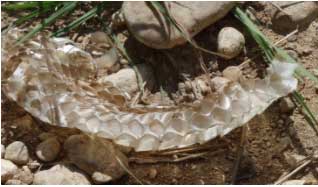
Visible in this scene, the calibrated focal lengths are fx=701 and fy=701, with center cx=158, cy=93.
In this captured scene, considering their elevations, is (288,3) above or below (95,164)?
above

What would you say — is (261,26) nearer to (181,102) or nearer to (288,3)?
(288,3)

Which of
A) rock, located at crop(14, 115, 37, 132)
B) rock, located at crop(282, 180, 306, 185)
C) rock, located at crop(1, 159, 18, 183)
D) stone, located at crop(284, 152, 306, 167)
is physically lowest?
rock, located at crop(282, 180, 306, 185)

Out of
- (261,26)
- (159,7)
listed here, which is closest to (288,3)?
(261,26)

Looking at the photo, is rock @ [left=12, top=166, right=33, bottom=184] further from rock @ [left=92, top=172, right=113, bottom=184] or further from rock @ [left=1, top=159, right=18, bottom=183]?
rock @ [left=92, top=172, right=113, bottom=184]

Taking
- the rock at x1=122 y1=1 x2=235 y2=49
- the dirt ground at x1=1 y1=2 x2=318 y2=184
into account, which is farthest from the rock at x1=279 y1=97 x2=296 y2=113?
the rock at x1=122 y1=1 x2=235 y2=49

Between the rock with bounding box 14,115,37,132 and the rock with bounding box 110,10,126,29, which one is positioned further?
the rock with bounding box 110,10,126,29

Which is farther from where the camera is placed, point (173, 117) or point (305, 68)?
point (305, 68)
